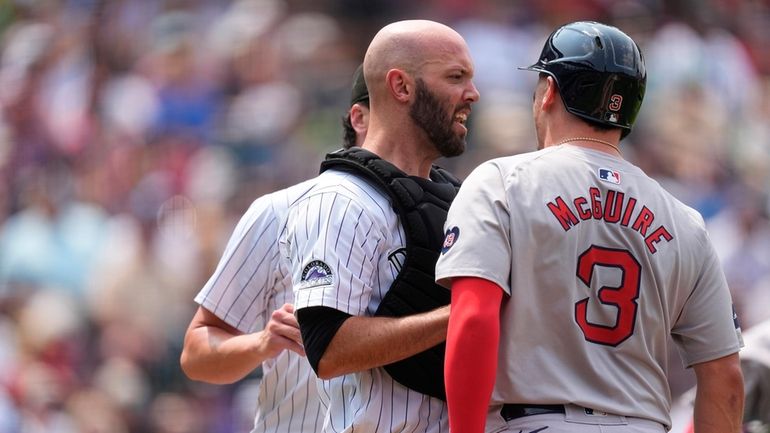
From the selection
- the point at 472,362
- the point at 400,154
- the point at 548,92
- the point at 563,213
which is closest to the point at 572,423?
the point at 472,362

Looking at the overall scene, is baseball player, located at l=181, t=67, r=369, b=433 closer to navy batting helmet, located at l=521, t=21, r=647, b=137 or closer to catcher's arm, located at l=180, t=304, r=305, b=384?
catcher's arm, located at l=180, t=304, r=305, b=384

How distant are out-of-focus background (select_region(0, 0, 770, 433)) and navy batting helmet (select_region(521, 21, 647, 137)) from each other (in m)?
3.60

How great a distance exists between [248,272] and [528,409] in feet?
3.87

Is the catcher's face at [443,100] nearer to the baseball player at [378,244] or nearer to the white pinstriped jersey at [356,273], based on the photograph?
the baseball player at [378,244]

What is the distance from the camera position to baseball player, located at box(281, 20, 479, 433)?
2.90m

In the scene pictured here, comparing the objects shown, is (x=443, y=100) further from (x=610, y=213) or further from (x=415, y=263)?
(x=610, y=213)

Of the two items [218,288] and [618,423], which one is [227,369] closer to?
[218,288]

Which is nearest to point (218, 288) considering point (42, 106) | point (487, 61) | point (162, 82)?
point (487, 61)

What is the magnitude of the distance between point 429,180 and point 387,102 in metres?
0.24

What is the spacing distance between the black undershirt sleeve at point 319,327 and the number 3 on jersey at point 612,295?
57cm

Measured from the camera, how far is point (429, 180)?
10.8 feet

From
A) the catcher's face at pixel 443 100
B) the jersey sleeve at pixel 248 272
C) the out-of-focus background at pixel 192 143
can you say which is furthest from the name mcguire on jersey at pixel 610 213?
the out-of-focus background at pixel 192 143

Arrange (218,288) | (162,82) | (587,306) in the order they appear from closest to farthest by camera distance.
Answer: (587,306), (218,288), (162,82)

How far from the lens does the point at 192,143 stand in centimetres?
838
